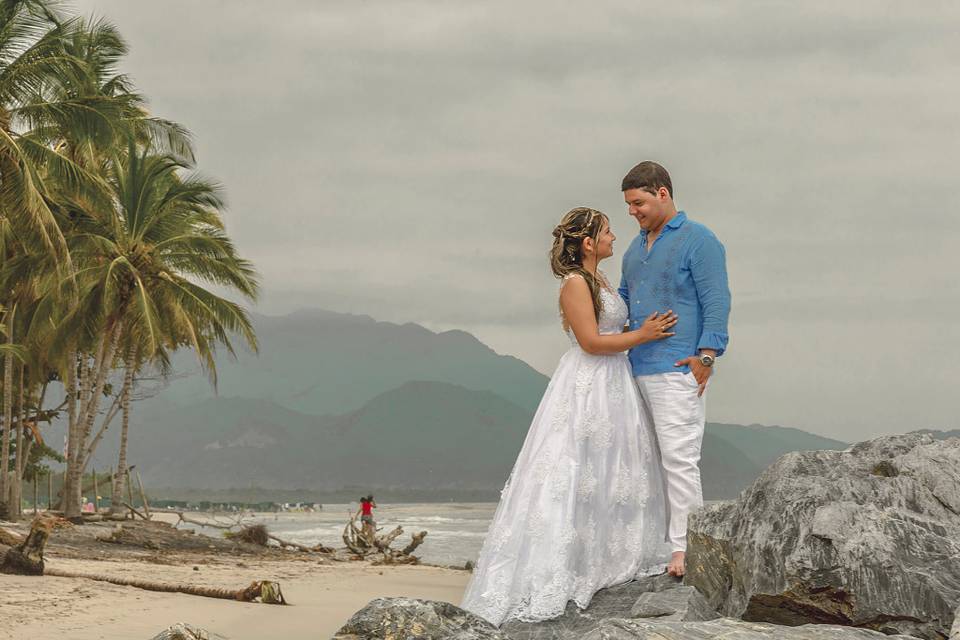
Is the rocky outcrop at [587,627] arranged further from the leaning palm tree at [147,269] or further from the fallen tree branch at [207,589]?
the leaning palm tree at [147,269]

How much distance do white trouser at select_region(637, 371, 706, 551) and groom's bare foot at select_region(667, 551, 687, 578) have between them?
38mm

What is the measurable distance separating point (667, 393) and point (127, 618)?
5699mm

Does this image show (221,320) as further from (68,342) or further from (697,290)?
(697,290)

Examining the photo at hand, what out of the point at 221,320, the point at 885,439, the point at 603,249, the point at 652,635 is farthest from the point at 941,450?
the point at 221,320

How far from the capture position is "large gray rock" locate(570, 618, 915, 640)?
3.42 metres

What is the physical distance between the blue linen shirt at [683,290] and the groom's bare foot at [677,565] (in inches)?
40.8

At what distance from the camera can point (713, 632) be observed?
138 inches

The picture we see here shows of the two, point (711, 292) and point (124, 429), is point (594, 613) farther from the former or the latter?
point (124, 429)

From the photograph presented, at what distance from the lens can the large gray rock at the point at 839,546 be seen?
4094 millimetres

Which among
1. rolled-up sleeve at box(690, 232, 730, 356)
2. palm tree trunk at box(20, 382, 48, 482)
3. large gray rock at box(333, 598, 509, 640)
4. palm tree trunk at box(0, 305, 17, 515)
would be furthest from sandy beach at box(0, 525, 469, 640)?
palm tree trunk at box(20, 382, 48, 482)

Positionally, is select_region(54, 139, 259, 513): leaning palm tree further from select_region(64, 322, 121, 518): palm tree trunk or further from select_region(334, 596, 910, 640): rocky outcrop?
select_region(334, 596, 910, 640): rocky outcrop

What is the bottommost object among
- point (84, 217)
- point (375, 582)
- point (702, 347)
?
point (375, 582)

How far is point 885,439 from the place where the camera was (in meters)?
5.60

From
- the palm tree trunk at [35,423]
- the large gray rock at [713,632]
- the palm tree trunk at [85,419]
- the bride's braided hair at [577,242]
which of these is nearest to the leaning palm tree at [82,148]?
the palm tree trunk at [85,419]
